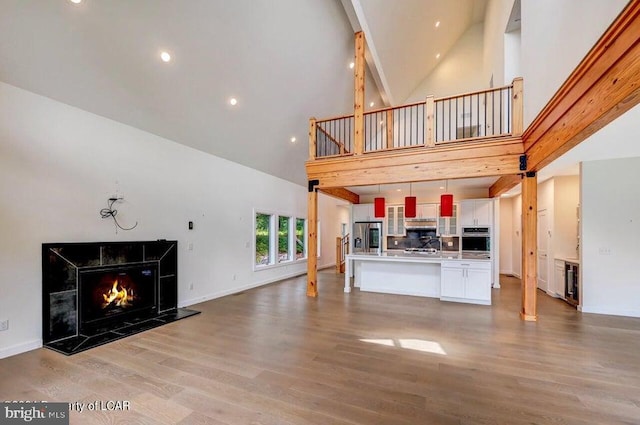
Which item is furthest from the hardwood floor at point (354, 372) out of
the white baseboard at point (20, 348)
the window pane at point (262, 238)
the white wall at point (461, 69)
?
the white wall at point (461, 69)

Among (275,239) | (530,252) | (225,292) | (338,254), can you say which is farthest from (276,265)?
(530,252)

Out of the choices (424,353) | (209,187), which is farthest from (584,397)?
(209,187)

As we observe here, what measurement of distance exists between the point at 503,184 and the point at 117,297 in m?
7.53

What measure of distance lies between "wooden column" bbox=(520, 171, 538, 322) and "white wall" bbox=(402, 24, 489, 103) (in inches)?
257

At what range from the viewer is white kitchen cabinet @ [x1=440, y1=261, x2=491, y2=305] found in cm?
540

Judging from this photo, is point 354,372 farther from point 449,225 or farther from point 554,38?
point 449,225

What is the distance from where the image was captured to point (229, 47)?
14.3 feet

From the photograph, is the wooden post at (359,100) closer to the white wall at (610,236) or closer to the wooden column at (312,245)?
the wooden column at (312,245)

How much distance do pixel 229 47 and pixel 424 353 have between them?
500cm

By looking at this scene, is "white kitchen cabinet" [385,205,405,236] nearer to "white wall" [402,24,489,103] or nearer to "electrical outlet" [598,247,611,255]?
"electrical outlet" [598,247,611,255]

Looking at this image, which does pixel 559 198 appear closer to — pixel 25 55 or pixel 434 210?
pixel 434 210

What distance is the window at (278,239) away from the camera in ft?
24.6

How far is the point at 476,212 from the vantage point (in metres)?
7.39

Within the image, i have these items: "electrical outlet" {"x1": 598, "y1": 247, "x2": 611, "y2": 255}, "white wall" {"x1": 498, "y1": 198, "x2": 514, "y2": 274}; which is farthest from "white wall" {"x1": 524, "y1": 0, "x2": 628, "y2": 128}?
"white wall" {"x1": 498, "y1": 198, "x2": 514, "y2": 274}
